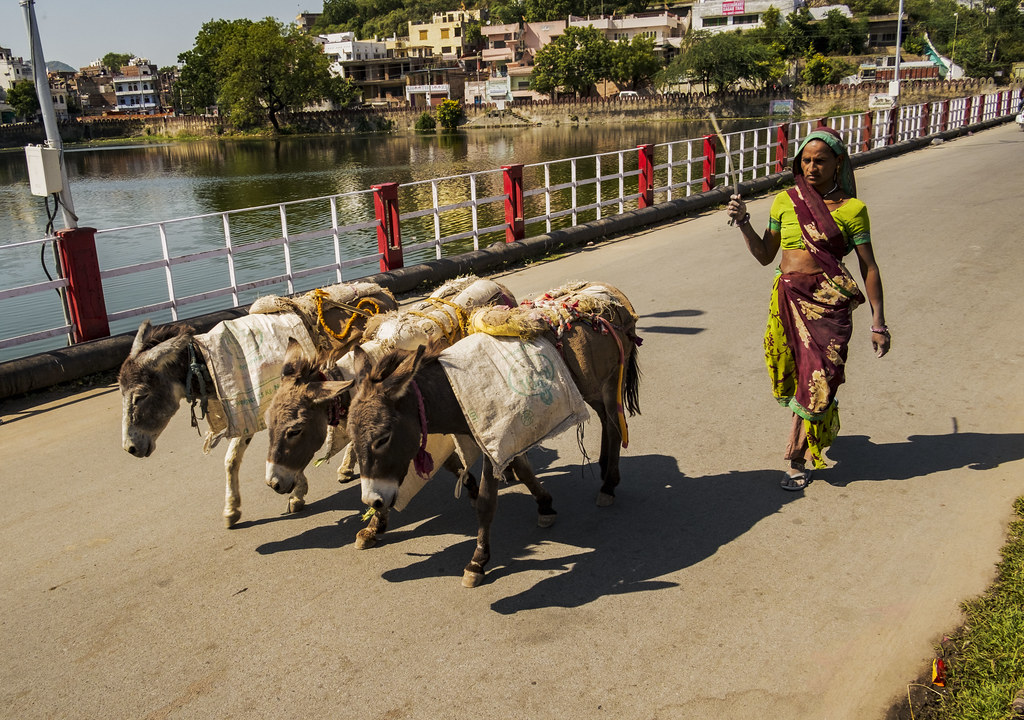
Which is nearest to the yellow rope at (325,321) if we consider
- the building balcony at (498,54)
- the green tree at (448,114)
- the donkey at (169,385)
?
the donkey at (169,385)

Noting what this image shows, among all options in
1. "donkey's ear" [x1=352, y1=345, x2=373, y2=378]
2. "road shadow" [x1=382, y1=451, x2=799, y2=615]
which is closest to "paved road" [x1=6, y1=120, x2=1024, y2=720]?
"road shadow" [x1=382, y1=451, x2=799, y2=615]

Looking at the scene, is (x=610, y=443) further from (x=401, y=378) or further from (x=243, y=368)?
(x=243, y=368)

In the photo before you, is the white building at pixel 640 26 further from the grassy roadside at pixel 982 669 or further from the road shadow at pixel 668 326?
the grassy roadside at pixel 982 669

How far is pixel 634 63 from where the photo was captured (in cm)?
9650

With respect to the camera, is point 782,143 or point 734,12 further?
point 734,12

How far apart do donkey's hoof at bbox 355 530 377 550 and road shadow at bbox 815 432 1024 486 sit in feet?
9.03

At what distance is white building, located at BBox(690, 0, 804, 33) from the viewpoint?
112062mm

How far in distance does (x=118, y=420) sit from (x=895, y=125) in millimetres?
26777

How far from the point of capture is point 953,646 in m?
3.51

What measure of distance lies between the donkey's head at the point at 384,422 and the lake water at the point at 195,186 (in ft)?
37.7

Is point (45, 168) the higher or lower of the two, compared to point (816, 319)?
higher

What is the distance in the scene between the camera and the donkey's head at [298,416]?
3932 mm

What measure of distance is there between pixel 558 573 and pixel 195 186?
41.7 metres

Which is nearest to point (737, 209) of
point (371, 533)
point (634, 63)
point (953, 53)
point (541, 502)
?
point (541, 502)
